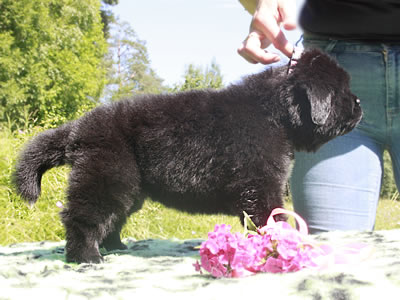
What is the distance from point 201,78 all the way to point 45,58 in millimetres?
12485

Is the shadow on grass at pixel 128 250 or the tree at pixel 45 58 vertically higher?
the tree at pixel 45 58

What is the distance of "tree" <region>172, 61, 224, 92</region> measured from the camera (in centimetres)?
997

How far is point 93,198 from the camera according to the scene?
2.34 meters

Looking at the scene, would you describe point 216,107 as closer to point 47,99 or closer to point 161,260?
point 161,260

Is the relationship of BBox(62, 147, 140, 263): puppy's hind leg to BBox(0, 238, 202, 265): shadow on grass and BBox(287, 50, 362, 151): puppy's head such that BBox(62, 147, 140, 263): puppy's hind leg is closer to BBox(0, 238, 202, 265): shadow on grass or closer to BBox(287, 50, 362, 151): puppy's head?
BBox(0, 238, 202, 265): shadow on grass

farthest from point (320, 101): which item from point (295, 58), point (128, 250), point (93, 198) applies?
point (128, 250)

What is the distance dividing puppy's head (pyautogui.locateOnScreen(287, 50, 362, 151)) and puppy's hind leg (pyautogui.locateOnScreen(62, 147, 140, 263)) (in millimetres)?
995

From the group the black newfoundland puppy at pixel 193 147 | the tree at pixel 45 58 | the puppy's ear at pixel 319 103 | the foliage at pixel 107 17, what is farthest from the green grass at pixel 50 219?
the foliage at pixel 107 17

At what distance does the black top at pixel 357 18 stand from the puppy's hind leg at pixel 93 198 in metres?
1.44

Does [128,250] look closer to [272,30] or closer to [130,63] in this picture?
[272,30]

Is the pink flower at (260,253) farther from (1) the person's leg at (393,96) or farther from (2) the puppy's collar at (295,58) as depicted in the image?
(1) the person's leg at (393,96)

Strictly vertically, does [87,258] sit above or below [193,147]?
below

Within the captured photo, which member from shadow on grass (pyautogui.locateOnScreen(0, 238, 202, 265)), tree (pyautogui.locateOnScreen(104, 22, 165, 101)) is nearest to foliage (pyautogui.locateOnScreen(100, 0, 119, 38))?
tree (pyautogui.locateOnScreen(104, 22, 165, 101))

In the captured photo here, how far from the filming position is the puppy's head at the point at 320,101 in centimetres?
246
